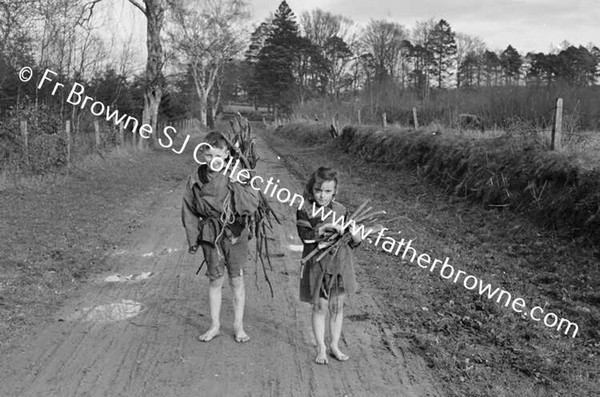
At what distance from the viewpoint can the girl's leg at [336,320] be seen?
3.95 m

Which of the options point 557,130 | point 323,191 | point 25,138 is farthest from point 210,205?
point 25,138

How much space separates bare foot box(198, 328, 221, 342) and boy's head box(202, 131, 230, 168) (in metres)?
1.39

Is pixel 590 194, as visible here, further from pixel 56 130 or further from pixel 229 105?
pixel 229 105

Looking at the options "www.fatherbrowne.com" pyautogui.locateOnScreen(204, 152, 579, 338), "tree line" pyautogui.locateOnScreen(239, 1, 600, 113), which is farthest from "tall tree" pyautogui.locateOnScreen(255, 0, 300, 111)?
"www.fatherbrowne.com" pyautogui.locateOnScreen(204, 152, 579, 338)

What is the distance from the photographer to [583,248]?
261 inches

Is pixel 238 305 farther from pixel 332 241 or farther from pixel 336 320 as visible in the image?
pixel 332 241

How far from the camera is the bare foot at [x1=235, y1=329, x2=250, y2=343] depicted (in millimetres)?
4266

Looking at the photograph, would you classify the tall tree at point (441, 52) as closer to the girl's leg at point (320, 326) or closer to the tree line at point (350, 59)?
the tree line at point (350, 59)

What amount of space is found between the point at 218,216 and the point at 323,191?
0.91 m

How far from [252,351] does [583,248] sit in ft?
15.6

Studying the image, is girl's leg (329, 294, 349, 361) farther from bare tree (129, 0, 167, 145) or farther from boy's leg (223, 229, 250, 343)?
bare tree (129, 0, 167, 145)

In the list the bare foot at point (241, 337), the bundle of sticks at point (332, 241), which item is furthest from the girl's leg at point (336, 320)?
the bare foot at point (241, 337)

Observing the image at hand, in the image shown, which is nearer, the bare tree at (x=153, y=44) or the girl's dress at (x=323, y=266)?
the girl's dress at (x=323, y=266)

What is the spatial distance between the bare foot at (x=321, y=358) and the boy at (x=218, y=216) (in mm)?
660
